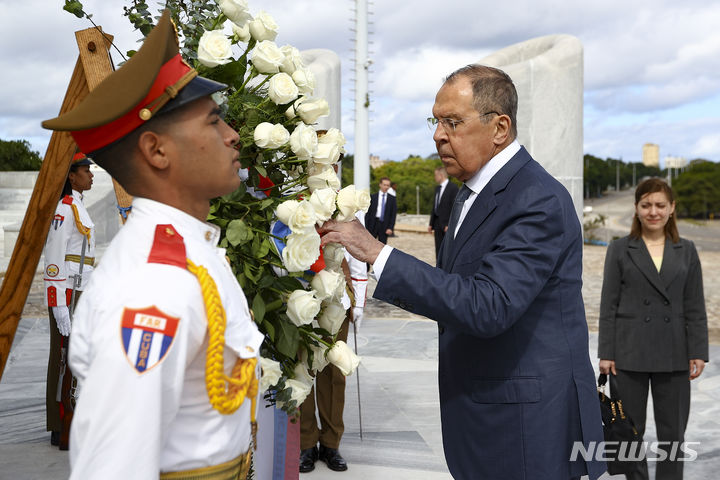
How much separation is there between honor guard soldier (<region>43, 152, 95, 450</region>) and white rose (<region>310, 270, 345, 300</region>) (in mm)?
3201

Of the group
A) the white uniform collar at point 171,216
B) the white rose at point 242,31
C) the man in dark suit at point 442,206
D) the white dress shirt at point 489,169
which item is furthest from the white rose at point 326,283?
the man in dark suit at point 442,206

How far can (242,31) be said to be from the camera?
2375 mm

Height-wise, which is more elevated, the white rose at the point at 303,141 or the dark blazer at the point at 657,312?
the white rose at the point at 303,141

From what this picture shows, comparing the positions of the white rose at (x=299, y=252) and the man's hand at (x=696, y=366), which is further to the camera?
the man's hand at (x=696, y=366)

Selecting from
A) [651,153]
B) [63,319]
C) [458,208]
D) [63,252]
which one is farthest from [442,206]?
[651,153]

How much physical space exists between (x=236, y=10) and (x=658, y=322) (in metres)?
2.97

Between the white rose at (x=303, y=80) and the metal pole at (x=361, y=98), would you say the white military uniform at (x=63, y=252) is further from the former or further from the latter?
the metal pole at (x=361, y=98)

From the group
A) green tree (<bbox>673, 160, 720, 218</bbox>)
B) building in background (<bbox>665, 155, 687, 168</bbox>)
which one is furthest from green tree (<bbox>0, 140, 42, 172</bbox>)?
building in background (<bbox>665, 155, 687, 168</bbox>)

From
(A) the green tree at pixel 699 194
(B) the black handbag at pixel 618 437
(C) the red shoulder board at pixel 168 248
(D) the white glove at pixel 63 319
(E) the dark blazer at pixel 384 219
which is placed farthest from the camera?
(A) the green tree at pixel 699 194

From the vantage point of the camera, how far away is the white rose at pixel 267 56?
7.37 feet

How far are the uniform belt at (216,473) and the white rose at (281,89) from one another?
3.76 ft

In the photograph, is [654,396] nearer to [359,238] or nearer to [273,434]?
[273,434]

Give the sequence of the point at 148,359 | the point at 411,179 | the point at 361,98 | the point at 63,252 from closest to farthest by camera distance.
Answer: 1. the point at 148,359
2. the point at 63,252
3. the point at 361,98
4. the point at 411,179

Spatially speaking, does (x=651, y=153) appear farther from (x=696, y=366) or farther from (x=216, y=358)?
(x=216, y=358)
